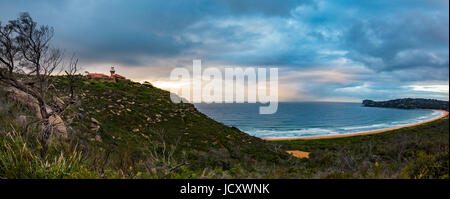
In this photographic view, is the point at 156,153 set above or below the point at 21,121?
below

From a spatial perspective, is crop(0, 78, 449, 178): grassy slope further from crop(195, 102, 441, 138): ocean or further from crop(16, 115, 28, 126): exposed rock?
crop(195, 102, 441, 138): ocean

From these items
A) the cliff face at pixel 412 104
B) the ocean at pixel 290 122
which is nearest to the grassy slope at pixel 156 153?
the ocean at pixel 290 122

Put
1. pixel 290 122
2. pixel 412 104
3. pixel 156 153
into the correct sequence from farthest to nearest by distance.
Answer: pixel 412 104
pixel 290 122
pixel 156 153

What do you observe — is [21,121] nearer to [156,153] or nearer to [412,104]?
[156,153]

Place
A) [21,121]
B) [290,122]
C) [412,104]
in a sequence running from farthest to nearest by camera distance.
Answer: [412,104] < [290,122] < [21,121]

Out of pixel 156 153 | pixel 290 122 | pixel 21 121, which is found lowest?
pixel 290 122

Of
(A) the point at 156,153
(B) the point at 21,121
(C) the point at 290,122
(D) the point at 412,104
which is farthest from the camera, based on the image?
(D) the point at 412,104

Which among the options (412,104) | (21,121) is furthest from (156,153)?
→ (412,104)

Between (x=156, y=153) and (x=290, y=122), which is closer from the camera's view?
(x=156, y=153)

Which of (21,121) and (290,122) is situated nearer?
(21,121)

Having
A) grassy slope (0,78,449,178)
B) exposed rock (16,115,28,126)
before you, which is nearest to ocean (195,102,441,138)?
grassy slope (0,78,449,178)

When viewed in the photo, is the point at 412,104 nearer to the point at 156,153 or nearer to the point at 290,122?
the point at 290,122
